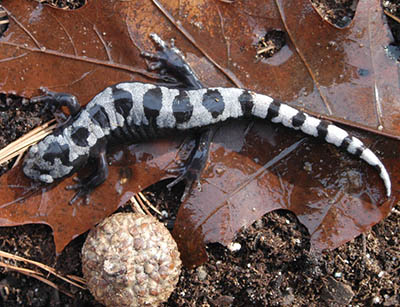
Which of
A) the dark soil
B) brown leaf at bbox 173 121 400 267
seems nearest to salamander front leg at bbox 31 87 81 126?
the dark soil

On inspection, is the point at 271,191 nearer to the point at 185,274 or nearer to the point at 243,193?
the point at 243,193

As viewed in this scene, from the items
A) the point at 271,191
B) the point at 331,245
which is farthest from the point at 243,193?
the point at 331,245

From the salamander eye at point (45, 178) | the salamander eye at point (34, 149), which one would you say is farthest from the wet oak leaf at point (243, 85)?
the salamander eye at point (34, 149)

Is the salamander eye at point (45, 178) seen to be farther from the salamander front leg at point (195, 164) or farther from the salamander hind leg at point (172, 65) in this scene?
the salamander hind leg at point (172, 65)

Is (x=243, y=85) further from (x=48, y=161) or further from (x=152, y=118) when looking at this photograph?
(x=48, y=161)

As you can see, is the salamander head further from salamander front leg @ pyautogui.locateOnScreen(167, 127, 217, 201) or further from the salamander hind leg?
the salamander hind leg
